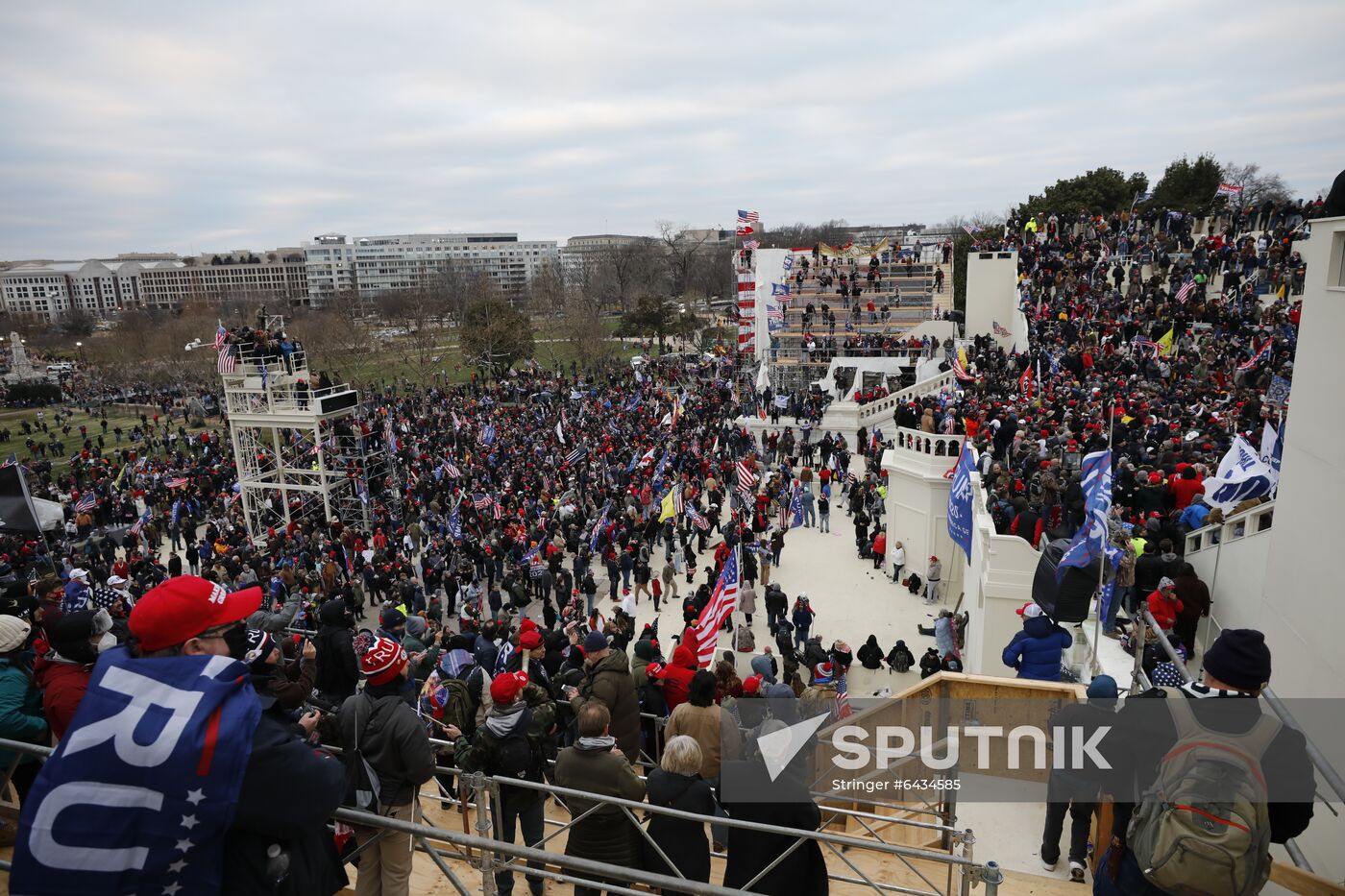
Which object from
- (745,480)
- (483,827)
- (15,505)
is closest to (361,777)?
(483,827)

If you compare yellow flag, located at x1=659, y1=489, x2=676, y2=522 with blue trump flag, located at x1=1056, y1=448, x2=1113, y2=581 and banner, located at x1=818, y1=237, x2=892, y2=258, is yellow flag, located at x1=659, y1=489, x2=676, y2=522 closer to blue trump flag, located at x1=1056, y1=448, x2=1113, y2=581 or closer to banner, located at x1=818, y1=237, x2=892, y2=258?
blue trump flag, located at x1=1056, y1=448, x2=1113, y2=581

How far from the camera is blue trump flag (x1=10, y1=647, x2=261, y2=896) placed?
7.86 feet

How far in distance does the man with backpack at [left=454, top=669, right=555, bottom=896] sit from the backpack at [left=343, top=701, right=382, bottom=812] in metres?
1.00

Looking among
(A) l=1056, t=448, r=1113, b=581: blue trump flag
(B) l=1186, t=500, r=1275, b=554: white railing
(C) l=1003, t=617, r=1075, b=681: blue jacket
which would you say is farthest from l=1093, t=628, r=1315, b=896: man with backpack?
(B) l=1186, t=500, r=1275, b=554: white railing

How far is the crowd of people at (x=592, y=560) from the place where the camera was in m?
4.42

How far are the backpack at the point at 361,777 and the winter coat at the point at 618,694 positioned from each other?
7.07ft

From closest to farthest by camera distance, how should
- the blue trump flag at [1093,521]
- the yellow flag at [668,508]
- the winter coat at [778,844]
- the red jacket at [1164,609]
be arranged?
the winter coat at [778,844] < the blue trump flag at [1093,521] < the red jacket at [1164,609] < the yellow flag at [668,508]

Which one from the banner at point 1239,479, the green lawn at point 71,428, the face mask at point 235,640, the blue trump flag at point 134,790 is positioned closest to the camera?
the blue trump flag at point 134,790

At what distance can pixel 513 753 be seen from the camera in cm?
533

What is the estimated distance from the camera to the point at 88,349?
246ft

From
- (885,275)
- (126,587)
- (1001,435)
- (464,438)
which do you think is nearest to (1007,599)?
(1001,435)

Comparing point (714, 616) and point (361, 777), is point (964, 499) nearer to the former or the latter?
point (714, 616)

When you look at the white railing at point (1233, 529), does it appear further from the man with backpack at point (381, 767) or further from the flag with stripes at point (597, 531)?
the flag with stripes at point (597, 531)

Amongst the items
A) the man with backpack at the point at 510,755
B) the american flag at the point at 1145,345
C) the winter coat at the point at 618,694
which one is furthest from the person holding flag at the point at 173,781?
the american flag at the point at 1145,345
